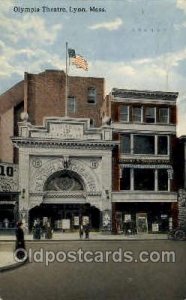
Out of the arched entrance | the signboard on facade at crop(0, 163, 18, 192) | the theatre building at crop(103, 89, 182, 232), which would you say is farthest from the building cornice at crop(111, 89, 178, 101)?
the signboard on facade at crop(0, 163, 18, 192)

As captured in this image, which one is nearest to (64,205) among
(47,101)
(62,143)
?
(62,143)

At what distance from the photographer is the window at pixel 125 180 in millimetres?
11031

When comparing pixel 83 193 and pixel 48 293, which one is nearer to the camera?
pixel 48 293

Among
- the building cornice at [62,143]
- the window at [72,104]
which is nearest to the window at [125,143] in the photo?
the building cornice at [62,143]

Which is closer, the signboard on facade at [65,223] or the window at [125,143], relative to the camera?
the signboard on facade at [65,223]

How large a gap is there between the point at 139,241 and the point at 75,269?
1088mm

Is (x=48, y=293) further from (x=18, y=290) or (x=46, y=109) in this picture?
(x=46, y=109)

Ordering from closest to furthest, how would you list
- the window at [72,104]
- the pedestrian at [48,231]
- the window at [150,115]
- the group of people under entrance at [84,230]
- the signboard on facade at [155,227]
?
the pedestrian at [48,231] → the group of people under entrance at [84,230] → the window at [72,104] → the signboard on facade at [155,227] → the window at [150,115]

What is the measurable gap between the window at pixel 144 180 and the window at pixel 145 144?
0.30m

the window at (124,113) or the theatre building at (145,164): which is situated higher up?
the window at (124,113)

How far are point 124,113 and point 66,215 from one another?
195 cm

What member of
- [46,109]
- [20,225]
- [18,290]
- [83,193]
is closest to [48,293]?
[18,290]

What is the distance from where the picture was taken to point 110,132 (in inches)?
448

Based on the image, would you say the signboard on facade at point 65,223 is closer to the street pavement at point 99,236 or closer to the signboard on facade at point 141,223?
the street pavement at point 99,236
